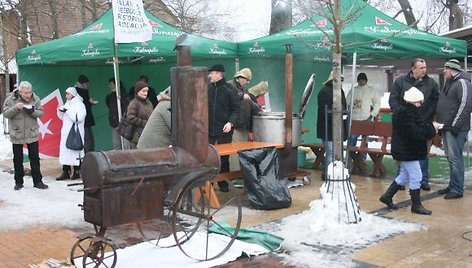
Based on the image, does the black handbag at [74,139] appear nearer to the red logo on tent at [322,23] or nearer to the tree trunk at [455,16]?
the red logo on tent at [322,23]

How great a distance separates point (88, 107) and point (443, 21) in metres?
23.3

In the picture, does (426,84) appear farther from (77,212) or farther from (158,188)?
(77,212)

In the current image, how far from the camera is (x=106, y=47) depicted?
8.94 meters

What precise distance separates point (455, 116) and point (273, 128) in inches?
95.5

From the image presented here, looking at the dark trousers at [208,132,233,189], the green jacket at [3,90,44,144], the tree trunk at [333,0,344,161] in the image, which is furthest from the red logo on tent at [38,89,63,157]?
the tree trunk at [333,0,344,161]

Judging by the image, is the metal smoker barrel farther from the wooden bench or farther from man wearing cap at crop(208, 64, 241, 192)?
the wooden bench

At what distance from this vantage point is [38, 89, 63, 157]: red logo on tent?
1148cm

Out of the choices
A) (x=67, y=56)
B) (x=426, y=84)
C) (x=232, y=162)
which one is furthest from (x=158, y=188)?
(x=67, y=56)

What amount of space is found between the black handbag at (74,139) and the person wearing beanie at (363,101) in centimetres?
476

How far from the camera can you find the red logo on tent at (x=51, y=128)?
452 inches

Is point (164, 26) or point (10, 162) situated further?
point (10, 162)

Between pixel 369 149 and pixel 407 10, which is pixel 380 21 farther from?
pixel 407 10

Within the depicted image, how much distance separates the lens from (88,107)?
394 inches

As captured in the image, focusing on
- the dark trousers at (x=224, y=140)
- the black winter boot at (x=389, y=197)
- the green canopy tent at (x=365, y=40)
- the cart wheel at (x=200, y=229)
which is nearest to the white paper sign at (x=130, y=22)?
the dark trousers at (x=224, y=140)
